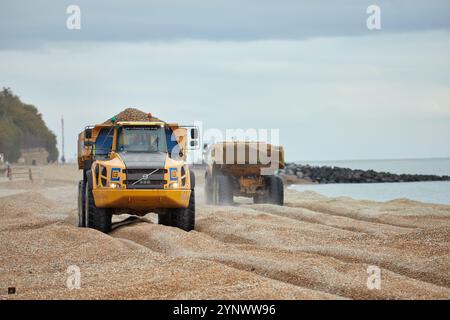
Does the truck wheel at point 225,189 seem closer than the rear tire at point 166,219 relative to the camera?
No

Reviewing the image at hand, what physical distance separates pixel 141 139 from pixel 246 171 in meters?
11.4

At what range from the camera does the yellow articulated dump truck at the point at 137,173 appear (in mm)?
19156

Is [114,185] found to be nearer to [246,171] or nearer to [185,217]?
[185,217]

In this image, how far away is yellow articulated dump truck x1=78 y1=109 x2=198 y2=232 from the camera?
19156 mm

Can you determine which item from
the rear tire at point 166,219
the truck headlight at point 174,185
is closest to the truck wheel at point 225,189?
the rear tire at point 166,219

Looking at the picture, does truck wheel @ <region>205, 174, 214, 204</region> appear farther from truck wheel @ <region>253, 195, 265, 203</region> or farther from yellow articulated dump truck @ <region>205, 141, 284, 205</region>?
truck wheel @ <region>253, 195, 265, 203</region>

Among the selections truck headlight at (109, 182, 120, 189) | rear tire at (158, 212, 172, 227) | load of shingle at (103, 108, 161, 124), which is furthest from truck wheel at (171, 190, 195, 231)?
load of shingle at (103, 108, 161, 124)

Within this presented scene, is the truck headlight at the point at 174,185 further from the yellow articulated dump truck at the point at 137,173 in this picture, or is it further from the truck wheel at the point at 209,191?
the truck wheel at the point at 209,191

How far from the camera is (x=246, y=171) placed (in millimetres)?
31516

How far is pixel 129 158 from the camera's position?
1958 centimetres

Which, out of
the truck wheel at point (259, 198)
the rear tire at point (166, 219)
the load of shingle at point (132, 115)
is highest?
the load of shingle at point (132, 115)

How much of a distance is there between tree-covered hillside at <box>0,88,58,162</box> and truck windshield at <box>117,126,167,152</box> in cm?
9023
